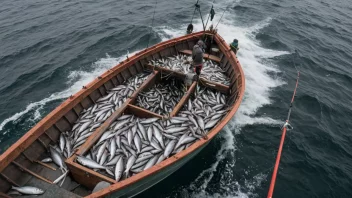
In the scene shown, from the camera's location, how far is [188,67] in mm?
11961

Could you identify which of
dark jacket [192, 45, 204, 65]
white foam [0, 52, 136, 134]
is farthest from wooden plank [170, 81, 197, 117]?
white foam [0, 52, 136, 134]

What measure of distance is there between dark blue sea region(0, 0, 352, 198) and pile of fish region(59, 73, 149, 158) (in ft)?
10.7

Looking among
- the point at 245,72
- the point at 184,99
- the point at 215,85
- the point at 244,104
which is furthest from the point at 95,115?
the point at 245,72

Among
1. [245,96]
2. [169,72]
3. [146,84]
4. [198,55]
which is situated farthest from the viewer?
[245,96]

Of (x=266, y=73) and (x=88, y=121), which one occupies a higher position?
(x=88, y=121)

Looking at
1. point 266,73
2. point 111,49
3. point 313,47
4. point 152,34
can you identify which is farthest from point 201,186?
point 313,47

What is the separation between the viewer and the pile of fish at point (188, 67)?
11.5 m

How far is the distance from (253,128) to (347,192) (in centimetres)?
437

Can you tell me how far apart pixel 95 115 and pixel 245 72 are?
11.0 meters

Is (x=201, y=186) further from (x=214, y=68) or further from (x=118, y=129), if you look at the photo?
(x=214, y=68)

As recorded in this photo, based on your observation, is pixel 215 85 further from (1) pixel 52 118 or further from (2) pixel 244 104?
(1) pixel 52 118

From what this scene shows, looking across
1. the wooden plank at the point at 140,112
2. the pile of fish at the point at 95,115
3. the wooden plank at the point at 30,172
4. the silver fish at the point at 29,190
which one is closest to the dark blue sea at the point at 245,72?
the wooden plank at the point at 140,112

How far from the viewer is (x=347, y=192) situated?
853cm

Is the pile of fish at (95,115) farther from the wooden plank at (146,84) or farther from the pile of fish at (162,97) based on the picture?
the pile of fish at (162,97)
